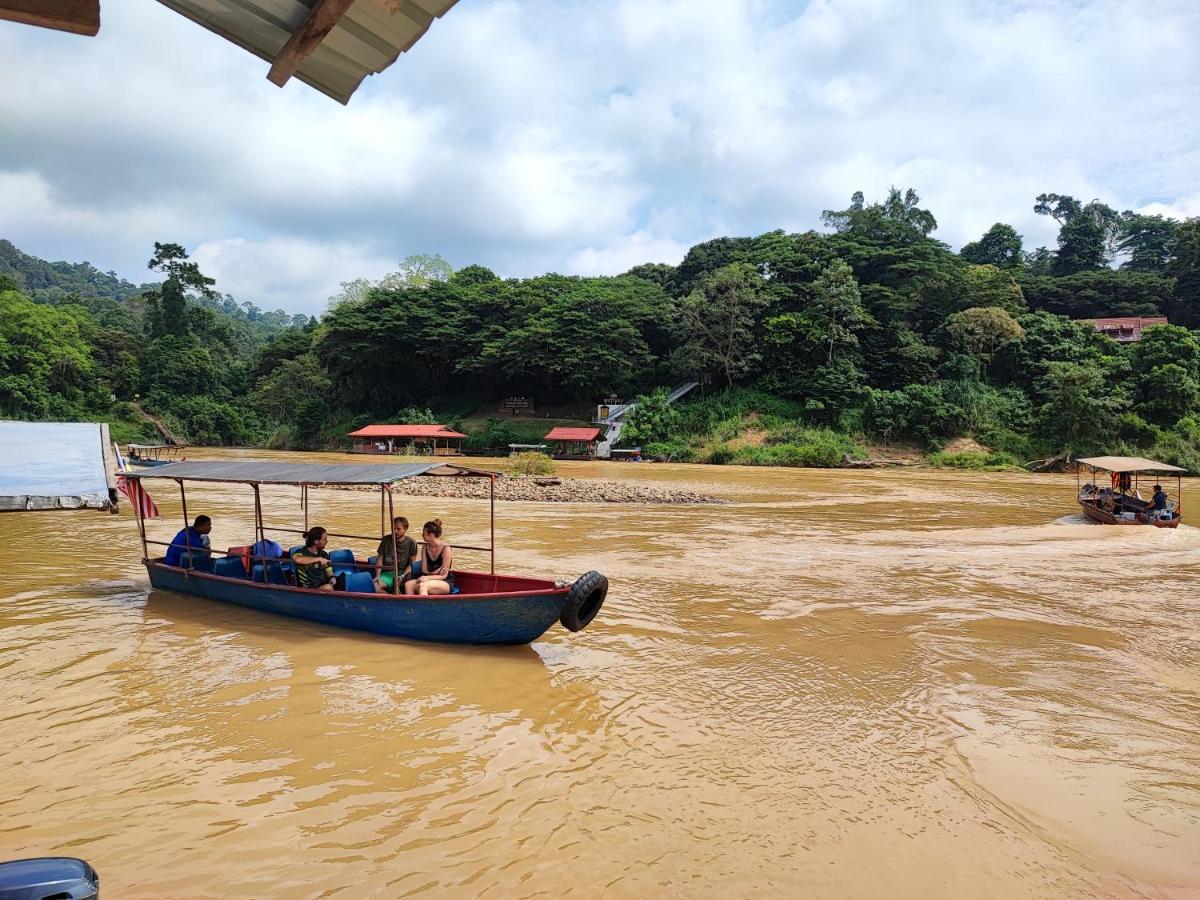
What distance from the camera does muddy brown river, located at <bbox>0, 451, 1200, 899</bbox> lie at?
4035 millimetres

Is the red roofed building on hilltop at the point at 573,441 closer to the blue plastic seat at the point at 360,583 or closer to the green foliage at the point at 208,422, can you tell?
the green foliage at the point at 208,422

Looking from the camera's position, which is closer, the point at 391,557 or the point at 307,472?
the point at 391,557

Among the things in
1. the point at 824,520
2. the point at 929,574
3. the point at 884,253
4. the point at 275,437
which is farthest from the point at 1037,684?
the point at 275,437

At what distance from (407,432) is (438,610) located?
1551 inches

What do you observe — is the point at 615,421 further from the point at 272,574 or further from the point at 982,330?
the point at 272,574

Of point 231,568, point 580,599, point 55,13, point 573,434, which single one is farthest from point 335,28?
point 573,434

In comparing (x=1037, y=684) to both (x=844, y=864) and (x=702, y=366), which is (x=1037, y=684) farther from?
(x=702, y=366)

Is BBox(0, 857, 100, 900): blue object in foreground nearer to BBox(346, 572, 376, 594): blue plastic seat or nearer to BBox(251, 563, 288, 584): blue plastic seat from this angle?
BBox(346, 572, 376, 594): blue plastic seat

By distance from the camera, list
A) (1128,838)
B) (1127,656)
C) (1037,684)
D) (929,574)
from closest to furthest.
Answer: (1128,838) → (1037,684) → (1127,656) → (929,574)

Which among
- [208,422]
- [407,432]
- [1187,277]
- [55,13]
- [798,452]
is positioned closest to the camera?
[55,13]

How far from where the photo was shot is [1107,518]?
16969 mm

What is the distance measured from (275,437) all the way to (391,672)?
169 ft

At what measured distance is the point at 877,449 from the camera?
132 ft

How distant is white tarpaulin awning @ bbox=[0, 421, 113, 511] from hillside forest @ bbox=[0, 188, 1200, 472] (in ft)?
112
